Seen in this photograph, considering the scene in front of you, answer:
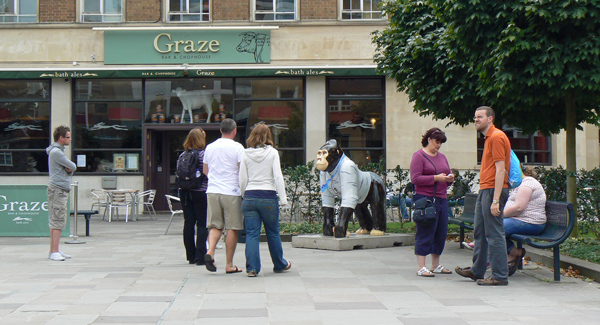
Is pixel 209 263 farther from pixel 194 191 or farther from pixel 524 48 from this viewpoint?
pixel 524 48

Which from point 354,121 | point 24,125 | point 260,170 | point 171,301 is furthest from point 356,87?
point 171,301

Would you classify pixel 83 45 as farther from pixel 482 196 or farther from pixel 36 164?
pixel 482 196

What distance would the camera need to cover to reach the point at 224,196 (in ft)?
25.8

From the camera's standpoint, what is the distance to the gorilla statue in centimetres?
1003

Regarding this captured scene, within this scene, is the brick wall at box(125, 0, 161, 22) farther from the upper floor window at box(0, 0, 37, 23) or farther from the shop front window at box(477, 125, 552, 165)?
the shop front window at box(477, 125, 552, 165)

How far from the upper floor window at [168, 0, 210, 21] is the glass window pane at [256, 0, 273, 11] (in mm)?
1429

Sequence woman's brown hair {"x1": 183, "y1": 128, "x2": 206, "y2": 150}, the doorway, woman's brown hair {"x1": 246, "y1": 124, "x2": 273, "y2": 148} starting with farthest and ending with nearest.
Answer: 1. the doorway
2. woman's brown hair {"x1": 183, "y1": 128, "x2": 206, "y2": 150}
3. woman's brown hair {"x1": 246, "y1": 124, "x2": 273, "y2": 148}

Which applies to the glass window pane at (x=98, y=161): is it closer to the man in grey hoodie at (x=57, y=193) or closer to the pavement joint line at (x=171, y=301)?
the man in grey hoodie at (x=57, y=193)

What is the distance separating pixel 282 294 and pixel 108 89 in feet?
45.3

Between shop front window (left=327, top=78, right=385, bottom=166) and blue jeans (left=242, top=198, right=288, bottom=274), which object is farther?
shop front window (left=327, top=78, right=385, bottom=166)

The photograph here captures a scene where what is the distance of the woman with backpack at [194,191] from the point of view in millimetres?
8523

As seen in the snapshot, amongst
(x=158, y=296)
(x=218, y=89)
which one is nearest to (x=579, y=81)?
(x=158, y=296)

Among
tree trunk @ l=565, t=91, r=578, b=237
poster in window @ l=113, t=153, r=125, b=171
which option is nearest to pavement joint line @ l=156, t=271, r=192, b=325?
tree trunk @ l=565, t=91, r=578, b=237

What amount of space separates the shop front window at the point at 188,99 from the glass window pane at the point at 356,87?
9.77 feet
